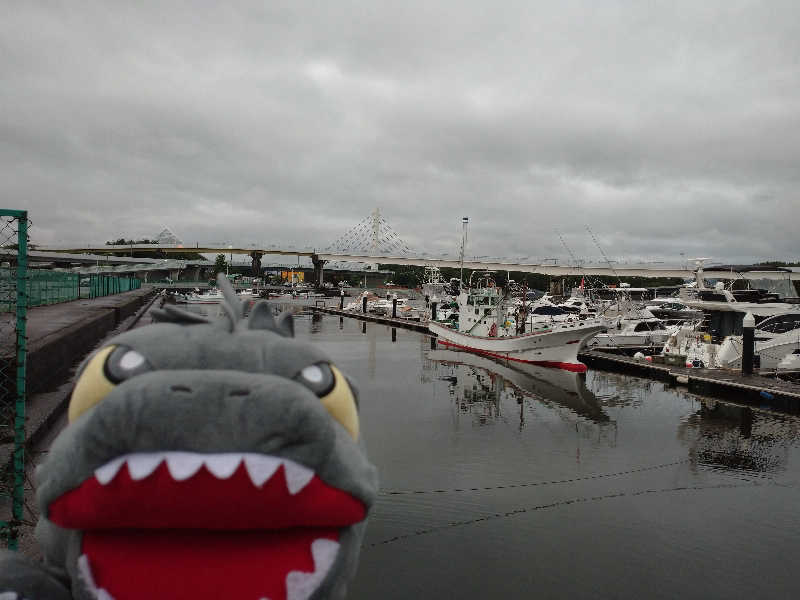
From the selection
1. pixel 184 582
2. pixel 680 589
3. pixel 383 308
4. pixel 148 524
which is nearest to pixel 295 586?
pixel 184 582

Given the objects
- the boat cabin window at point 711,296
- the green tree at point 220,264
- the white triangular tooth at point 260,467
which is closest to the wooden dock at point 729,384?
the boat cabin window at point 711,296

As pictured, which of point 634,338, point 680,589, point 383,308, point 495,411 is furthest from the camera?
point 383,308

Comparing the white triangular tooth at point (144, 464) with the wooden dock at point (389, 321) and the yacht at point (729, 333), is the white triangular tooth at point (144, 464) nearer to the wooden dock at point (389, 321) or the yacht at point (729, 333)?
the yacht at point (729, 333)

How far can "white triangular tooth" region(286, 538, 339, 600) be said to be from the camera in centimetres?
212

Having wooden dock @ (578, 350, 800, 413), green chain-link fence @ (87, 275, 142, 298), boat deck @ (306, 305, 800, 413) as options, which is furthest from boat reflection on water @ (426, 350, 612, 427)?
green chain-link fence @ (87, 275, 142, 298)

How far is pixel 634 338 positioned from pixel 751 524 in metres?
23.0

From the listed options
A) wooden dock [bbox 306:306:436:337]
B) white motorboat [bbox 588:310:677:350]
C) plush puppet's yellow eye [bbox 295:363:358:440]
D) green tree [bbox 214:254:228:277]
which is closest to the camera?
plush puppet's yellow eye [bbox 295:363:358:440]

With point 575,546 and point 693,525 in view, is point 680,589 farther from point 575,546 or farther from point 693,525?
point 693,525

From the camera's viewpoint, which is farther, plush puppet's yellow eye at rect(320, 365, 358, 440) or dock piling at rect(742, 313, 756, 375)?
dock piling at rect(742, 313, 756, 375)

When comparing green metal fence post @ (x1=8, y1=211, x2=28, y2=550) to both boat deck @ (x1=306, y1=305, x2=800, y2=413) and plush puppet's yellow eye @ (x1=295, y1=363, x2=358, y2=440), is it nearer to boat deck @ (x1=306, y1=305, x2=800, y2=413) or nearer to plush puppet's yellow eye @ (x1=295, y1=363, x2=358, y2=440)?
plush puppet's yellow eye @ (x1=295, y1=363, x2=358, y2=440)

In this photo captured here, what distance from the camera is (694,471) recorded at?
1165 centimetres

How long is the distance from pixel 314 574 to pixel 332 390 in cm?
70

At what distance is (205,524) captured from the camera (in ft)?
6.35

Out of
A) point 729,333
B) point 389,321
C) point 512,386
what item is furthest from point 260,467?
point 389,321
